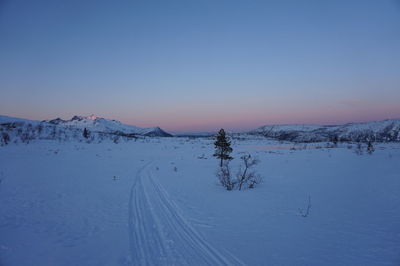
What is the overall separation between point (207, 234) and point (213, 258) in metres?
1.22

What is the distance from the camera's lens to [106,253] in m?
4.67

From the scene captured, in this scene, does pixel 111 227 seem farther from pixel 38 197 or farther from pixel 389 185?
pixel 389 185

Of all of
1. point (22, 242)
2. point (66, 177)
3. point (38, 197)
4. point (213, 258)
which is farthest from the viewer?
point (66, 177)

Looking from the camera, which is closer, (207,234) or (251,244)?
(251,244)

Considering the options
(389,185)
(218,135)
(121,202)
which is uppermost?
(218,135)

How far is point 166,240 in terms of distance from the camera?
17.0 ft

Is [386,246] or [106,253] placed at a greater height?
[386,246]

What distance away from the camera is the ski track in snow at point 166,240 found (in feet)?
14.2

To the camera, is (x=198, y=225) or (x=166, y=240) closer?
(x=166, y=240)

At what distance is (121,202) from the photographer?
28.6 feet

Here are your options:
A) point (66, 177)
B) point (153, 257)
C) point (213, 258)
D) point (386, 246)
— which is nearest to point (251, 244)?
point (213, 258)

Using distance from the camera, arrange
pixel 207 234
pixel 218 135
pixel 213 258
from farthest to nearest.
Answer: pixel 218 135, pixel 207 234, pixel 213 258

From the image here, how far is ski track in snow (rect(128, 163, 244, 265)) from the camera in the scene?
4.34 m

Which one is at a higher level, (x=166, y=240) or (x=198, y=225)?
(x=166, y=240)
